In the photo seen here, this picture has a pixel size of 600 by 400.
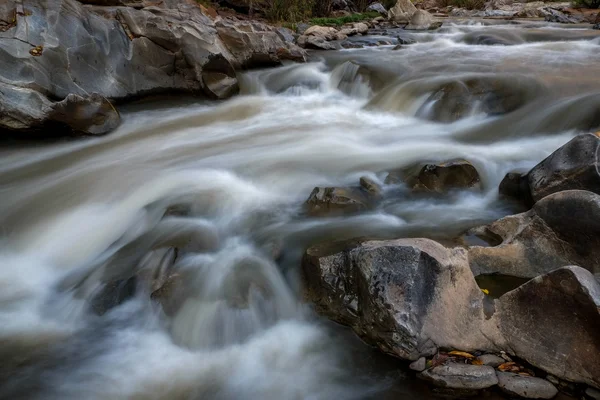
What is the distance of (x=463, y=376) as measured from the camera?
2.68 m

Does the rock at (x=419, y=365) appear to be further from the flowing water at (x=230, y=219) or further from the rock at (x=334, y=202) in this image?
the rock at (x=334, y=202)

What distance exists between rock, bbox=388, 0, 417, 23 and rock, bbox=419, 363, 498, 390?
22.8 meters

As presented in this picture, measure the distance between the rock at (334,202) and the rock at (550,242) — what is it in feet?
4.79

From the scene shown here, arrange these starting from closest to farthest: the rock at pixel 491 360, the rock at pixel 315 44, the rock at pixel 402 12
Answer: the rock at pixel 491 360, the rock at pixel 315 44, the rock at pixel 402 12

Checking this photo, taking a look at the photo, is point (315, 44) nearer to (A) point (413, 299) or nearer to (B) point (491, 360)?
(A) point (413, 299)

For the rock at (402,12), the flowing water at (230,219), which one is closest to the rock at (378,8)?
the rock at (402,12)

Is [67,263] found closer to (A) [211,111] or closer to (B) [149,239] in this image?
(B) [149,239]

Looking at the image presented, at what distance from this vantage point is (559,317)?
2748 millimetres

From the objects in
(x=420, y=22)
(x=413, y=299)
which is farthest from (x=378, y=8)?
(x=413, y=299)

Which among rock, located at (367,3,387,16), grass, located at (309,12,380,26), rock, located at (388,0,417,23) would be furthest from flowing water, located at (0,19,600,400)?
rock, located at (367,3,387,16)

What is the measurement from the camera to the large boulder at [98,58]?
650cm

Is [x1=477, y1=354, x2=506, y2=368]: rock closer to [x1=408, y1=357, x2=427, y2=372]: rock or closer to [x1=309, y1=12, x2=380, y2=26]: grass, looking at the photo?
[x1=408, y1=357, x2=427, y2=372]: rock

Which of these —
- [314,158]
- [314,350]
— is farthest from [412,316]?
[314,158]

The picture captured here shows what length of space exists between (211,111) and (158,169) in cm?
279
